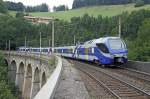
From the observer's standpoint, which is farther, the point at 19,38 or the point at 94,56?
the point at 19,38

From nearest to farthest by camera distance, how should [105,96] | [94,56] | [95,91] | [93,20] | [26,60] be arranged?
[105,96] → [95,91] → [94,56] → [26,60] → [93,20]

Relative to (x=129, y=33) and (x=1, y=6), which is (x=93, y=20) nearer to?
(x=129, y=33)

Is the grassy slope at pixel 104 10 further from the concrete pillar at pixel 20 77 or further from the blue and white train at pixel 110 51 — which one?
the blue and white train at pixel 110 51

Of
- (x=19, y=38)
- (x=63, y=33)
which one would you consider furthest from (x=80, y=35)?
(x=19, y=38)

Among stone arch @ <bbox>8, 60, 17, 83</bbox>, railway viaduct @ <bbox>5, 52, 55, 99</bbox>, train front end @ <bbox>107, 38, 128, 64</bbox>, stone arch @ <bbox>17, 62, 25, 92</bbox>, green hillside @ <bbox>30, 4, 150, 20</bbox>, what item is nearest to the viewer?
train front end @ <bbox>107, 38, 128, 64</bbox>

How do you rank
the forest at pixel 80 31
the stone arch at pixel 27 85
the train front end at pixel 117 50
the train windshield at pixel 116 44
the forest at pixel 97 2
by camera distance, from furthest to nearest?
the forest at pixel 97 2
the stone arch at pixel 27 85
the forest at pixel 80 31
the train windshield at pixel 116 44
the train front end at pixel 117 50

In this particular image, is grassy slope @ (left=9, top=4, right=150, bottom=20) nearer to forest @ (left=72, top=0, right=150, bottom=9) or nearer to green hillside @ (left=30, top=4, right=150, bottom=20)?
green hillside @ (left=30, top=4, right=150, bottom=20)

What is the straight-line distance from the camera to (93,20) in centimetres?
10744

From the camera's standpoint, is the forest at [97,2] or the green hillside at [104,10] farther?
the forest at [97,2]

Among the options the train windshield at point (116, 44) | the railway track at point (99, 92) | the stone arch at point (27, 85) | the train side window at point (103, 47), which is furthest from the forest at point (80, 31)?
the railway track at point (99, 92)

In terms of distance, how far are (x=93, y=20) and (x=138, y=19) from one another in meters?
19.9

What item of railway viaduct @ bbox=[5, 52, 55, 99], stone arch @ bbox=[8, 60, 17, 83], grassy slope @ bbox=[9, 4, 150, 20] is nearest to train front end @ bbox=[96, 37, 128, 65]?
railway viaduct @ bbox=[5, 52, 55, 99]

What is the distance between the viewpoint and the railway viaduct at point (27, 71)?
50.4m

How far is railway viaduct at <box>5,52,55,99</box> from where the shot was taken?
165 ft
